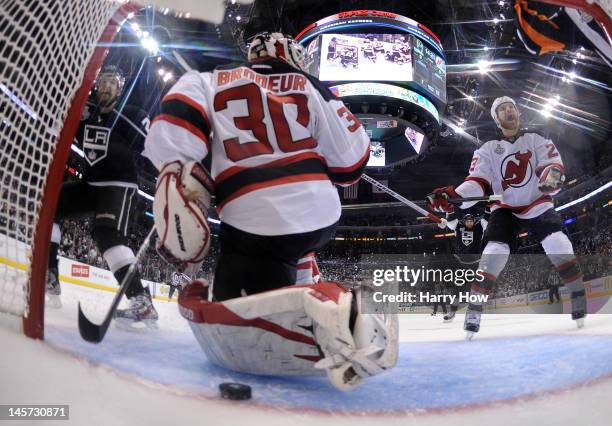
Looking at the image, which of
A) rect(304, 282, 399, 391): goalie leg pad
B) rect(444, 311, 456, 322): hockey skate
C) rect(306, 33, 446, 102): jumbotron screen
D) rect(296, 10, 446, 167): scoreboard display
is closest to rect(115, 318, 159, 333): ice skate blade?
rect(304, 282, 399, 391): goalie leg pad

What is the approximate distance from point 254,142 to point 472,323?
1.12 meters

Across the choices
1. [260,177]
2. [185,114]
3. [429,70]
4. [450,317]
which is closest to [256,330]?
[260,177]

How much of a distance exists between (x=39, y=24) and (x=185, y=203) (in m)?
0.46

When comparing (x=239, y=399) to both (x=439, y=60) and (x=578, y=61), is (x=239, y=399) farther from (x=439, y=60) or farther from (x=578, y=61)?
(x=578, y=61)

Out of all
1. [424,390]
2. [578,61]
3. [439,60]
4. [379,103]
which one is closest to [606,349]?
[424,390]

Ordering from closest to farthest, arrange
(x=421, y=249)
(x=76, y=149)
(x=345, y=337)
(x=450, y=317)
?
(x=345, y=337) < (x=76, y=149) < (x=450, y=317) < (x=421, y=249)

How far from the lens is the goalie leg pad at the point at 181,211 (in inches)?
33.1

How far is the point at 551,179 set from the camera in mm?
1702

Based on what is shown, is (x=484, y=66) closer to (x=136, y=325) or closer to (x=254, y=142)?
(x=254, y=142)

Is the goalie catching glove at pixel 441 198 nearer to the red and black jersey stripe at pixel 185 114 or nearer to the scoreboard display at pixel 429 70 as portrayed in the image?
the red and black jersey stripe at pixel 185 114

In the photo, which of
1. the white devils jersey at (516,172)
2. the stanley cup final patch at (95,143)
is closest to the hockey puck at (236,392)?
the stanley cup final patch at (95,143)

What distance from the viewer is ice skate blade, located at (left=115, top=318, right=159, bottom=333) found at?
1.13 meters

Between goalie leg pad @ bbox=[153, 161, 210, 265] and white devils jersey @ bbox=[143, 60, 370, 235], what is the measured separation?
A: 0.05 metres

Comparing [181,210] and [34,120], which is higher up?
[34,120]
